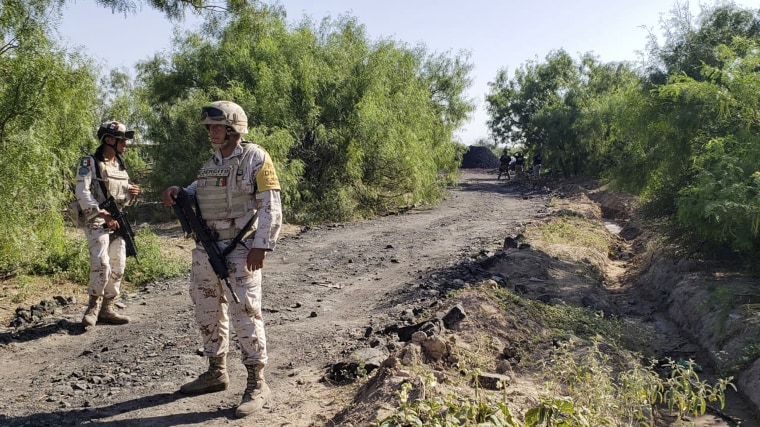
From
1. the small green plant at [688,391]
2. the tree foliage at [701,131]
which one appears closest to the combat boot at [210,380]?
the small green plant at [688,391]

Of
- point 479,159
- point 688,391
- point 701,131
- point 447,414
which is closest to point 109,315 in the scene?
point 447,414

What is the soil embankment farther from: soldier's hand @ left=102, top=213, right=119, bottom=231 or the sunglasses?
the sunglasses

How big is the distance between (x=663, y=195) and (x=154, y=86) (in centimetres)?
1246

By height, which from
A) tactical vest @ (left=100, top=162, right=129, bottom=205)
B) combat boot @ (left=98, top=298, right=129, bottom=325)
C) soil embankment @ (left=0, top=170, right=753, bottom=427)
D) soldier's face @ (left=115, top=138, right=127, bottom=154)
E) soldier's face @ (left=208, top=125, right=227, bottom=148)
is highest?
soldier's face @ (left=208, top=125, right=227, bottom=148)

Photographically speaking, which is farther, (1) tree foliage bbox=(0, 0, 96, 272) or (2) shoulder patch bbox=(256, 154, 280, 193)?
(1) tree foliage bbox=(0, 0, 96, 272)

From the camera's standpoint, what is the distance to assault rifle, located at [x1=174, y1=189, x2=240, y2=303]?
163 inches

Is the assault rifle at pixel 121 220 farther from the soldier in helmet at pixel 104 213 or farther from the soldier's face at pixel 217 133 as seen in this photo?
the soldier's face at pixel 217 133

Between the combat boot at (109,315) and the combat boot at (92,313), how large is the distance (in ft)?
0.20

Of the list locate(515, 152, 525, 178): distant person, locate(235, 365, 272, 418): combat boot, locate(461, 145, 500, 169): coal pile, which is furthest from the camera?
locate(461, 145, 500, 169): coal pile

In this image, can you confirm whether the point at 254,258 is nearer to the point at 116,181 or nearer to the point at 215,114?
the point at 215,114

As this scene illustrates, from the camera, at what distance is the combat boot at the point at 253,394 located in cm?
402

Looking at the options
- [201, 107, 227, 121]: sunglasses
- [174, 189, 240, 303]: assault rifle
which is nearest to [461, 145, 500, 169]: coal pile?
[174, 189, 240, 303]: assault rifle

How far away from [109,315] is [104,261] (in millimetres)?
576

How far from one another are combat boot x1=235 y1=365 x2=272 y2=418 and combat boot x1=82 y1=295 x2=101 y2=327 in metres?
2.60
